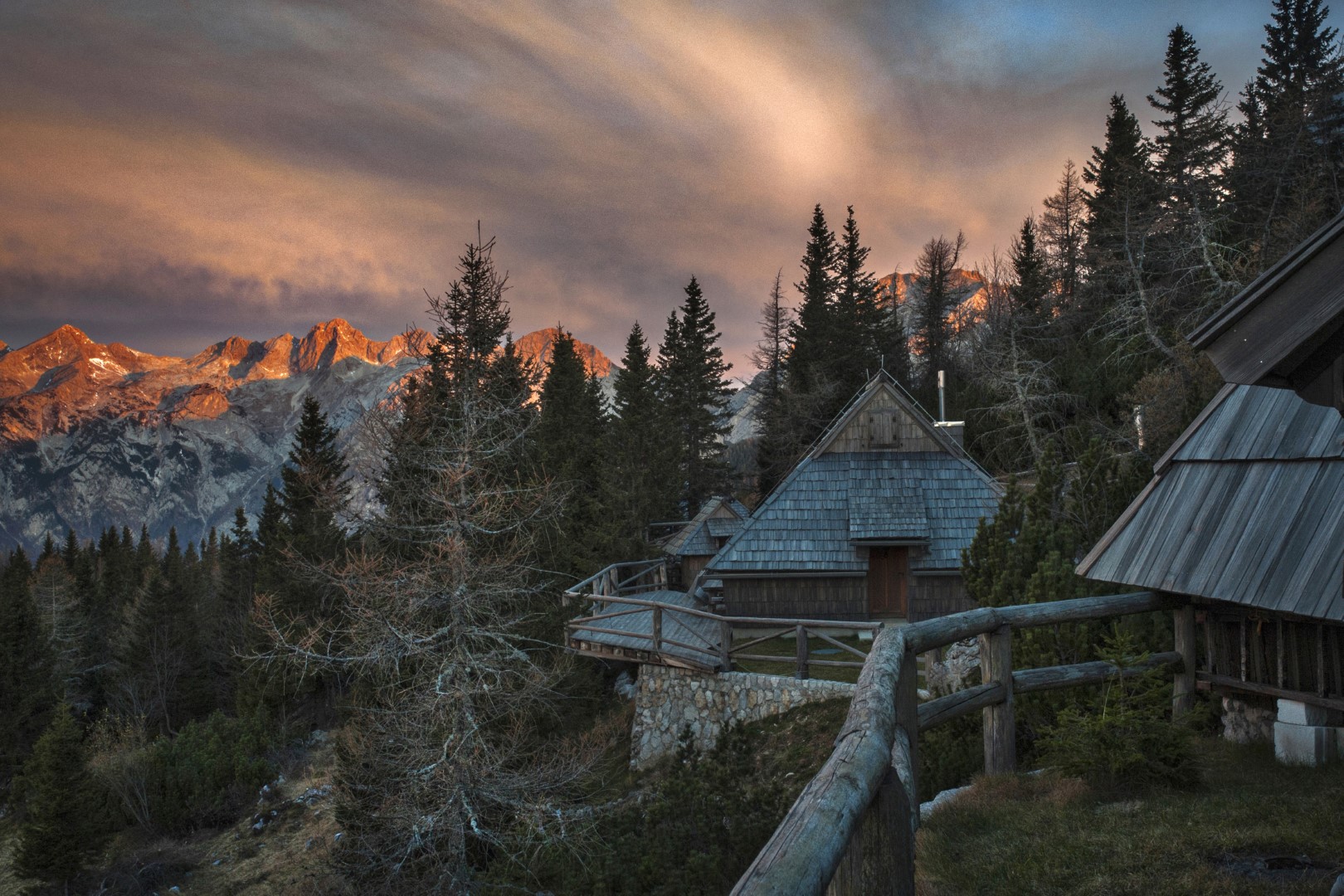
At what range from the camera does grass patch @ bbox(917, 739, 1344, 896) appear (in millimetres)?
3424

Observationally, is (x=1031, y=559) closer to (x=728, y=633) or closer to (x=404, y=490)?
(x=728, y=633)

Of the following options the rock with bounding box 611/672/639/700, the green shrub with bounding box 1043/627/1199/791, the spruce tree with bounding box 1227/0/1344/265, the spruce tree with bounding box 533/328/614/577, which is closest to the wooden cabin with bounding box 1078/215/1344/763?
the green shrub with bounding box 1043/627/1199/791

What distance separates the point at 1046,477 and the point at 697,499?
107 ft

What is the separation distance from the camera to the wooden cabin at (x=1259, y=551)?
5.08 meters

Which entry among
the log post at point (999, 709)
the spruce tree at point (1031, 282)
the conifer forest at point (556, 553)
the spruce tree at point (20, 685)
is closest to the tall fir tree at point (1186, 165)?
the conifer forest at point (556, 553)

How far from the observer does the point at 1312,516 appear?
516cm

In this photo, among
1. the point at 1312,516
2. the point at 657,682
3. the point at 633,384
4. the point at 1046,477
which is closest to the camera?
the point at 1312,516

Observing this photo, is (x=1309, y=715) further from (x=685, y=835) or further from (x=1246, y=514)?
(x=685, y=835)

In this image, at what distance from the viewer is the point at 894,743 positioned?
277 cm

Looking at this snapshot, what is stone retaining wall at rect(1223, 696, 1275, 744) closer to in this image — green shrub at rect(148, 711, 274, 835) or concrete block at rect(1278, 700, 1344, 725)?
concrete block at rect(1278, 700, 1344, 725)

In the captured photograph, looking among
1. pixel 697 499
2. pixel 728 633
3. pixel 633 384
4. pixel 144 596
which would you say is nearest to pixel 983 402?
pixel 697 499

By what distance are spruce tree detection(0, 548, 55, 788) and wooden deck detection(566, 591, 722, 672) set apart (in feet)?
109

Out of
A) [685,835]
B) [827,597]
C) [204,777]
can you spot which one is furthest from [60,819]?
[685,835]

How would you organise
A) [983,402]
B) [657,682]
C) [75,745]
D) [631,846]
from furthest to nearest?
[983,402], [75,745], [657,682], [631,846]
